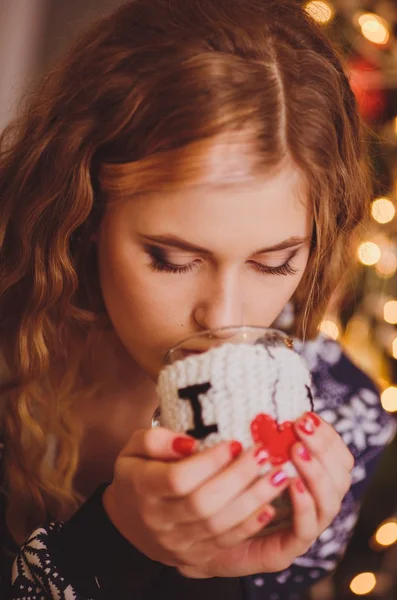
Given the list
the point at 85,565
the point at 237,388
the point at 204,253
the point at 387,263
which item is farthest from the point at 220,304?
the point at 387,263

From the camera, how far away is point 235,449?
0.60 m

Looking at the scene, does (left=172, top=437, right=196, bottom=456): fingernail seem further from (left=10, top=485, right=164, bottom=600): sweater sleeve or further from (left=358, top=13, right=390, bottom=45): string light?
(left=358, top=13, right=390, bottom=45): string light

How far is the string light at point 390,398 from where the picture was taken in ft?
5.42

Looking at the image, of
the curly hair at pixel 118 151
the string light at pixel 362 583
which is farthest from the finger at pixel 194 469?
the string light at pixel 362 583

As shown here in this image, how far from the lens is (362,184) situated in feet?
3.46

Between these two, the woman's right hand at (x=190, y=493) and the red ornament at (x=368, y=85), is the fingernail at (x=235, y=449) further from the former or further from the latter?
the red ornament at (x=368, y=85)

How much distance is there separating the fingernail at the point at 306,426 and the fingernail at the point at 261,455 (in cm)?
5

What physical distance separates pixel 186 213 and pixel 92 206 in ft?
0.67

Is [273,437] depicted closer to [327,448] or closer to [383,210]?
[327,448]

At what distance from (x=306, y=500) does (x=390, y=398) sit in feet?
3.59

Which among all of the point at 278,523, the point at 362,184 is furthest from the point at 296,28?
the point at 278,523

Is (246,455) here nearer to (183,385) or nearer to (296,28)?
(183,385)

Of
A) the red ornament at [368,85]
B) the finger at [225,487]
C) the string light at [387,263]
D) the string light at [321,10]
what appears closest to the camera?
the finger at [225,487]

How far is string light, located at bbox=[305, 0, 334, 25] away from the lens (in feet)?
4.50
